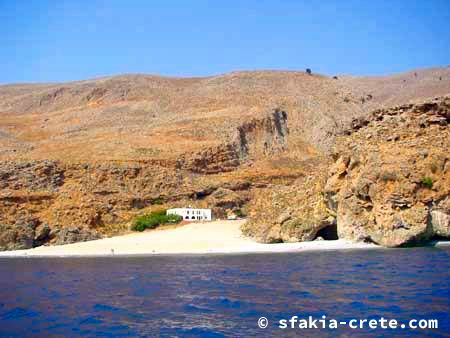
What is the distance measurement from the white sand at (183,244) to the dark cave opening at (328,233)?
3852mm

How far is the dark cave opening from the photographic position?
4350cm

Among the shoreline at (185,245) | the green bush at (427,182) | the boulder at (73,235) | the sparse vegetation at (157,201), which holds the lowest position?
the shoreline at (185,245)

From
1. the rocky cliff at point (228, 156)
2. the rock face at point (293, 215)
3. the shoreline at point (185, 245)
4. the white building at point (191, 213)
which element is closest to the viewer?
the rocky cliff at point (228, 156)

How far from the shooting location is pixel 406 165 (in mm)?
36688

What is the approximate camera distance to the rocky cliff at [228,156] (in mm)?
37938

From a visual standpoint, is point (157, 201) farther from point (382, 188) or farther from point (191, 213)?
point (382, 188)

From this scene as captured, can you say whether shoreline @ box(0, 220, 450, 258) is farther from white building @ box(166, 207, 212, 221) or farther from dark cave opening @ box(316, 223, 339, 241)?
dark cave opening @ box(316, 223, 339, 241)

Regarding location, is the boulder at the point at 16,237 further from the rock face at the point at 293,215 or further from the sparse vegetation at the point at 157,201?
the rock face at the point at 293,215

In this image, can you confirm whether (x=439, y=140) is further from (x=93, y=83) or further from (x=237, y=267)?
(x=93, y=83)

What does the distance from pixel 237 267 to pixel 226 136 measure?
183 feet

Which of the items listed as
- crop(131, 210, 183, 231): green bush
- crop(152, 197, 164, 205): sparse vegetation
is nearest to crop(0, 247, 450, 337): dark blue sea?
crop(131, 210, 183, 231): green bush

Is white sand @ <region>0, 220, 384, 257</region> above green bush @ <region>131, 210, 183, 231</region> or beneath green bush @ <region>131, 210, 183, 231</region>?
beneath

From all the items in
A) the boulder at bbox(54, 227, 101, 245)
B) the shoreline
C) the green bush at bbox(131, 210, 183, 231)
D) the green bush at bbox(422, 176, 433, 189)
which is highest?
the green bush at bbox(422, 176, 433, 189)

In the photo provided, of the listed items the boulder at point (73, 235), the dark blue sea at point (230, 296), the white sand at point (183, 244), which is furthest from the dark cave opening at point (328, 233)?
the boulder at point (73, 235)
